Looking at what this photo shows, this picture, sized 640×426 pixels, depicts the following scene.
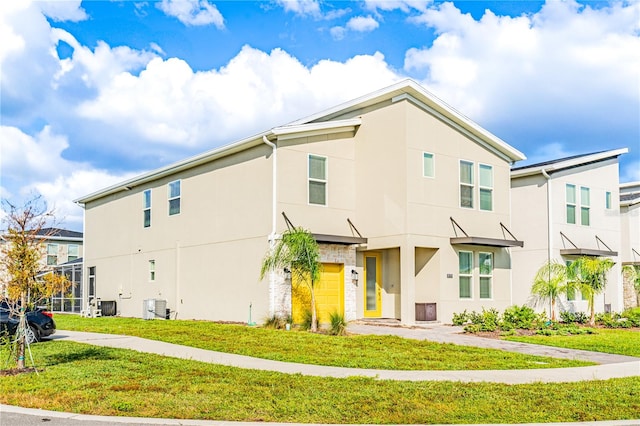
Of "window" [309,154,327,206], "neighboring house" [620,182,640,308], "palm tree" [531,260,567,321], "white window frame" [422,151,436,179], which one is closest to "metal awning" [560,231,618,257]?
"palm tree" [531,260,567,321]

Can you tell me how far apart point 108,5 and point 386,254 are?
469 inches

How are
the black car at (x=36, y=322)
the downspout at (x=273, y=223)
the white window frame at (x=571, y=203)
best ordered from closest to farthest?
the black car at (x=36, y=322) → the downspout at (x=273, y=223) → the white window frame at (x=571, y=203)

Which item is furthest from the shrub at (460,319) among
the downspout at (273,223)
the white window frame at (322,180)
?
the downspout at (273,223)

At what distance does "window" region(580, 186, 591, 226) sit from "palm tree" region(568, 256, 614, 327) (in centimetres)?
330

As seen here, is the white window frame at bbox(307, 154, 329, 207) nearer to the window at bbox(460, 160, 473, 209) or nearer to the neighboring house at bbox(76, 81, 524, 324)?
the neighboring house at bbox(76, 81, 524, 324)

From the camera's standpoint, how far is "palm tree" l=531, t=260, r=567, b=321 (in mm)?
23438

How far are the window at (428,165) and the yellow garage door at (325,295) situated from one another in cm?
419

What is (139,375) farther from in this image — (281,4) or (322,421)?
(281,4)

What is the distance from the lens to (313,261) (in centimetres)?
1900

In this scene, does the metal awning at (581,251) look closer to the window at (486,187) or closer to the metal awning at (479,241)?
the metal awning at (479,241)

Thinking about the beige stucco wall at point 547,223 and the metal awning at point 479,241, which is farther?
the beige stucco wall at point 547,223

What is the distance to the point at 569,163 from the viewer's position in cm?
2562

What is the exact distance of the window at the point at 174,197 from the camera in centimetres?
2552

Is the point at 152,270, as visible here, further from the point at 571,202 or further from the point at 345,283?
the point at 571,202
